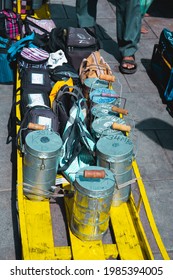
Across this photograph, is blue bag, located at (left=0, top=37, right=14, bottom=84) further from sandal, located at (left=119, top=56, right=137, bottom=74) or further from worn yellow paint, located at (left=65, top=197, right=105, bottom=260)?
worn yellow paint, located at (left=65, top=197, right=105, bottom=260)

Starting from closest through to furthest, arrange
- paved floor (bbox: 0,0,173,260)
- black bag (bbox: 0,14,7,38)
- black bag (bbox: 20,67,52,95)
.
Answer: paved floor (bbox: 0,0,173,260), black bag (bbox: 20,67,52,95), black bag (bbox: 0,14,7,38)

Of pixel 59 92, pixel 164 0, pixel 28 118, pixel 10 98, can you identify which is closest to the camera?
pixel 28 118

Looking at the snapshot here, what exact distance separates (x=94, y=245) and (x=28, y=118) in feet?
4.42

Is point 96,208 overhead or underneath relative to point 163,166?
overhead

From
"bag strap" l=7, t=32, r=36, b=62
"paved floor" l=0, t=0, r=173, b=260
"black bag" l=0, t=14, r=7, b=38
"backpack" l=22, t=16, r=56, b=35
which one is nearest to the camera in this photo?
"paved floor" l=0, t=0, r=173, b=260

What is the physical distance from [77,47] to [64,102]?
1205 millimetres

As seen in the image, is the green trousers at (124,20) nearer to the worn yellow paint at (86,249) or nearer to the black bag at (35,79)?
the black bag at (35,79)

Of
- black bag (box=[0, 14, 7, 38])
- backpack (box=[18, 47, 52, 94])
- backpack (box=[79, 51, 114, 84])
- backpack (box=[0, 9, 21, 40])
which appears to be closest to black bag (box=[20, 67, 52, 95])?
backpack (box=[18, 47, 52, 94])

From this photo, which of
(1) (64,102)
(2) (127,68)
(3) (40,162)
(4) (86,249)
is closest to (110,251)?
(4) (86,249)

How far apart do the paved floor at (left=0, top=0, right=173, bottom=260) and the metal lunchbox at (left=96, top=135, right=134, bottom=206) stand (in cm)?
53

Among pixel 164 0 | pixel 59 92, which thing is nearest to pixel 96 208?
pixel 59 92

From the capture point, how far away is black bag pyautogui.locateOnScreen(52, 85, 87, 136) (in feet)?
15.0
